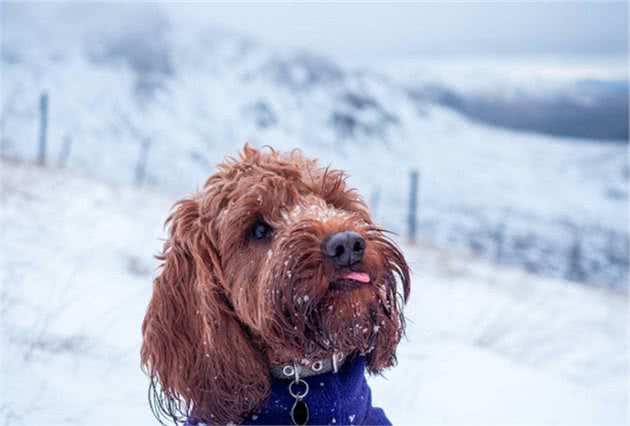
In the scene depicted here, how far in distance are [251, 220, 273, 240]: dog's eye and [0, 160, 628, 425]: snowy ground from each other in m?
1.82

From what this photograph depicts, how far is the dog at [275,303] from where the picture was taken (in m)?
2.24

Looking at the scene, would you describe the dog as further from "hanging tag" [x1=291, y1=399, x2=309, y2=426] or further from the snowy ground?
the snowy ground

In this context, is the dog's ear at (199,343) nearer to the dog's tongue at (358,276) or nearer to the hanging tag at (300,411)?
the hanging tag at (300,411)

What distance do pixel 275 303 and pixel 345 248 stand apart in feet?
1.23

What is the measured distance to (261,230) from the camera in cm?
257

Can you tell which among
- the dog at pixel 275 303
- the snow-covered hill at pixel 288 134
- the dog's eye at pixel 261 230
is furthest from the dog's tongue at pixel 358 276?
the snow-covered hill at pixel 288 134

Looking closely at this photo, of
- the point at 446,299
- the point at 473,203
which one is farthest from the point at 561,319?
the point at 473,203

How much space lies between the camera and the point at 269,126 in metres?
41.7

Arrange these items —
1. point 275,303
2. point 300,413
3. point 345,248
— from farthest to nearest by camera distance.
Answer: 1. point 300,413
2. point 275,303
3. point 345,248

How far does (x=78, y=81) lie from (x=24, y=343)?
34.6 metres

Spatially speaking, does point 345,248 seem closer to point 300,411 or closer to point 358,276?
point 358,276

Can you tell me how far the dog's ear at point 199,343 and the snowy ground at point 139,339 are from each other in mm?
1179

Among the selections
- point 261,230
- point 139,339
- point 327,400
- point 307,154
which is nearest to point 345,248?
point 261,230

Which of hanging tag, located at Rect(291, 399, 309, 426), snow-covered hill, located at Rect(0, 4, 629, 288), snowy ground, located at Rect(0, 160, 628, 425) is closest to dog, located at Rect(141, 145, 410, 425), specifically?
hanging tag, located at Rect(291, 399, 309, 426)
